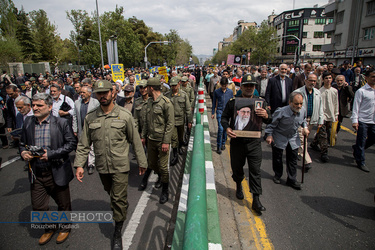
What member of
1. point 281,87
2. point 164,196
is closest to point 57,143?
point 164,196

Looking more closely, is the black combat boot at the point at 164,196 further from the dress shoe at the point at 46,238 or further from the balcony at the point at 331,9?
the balcony at the point at 331,9

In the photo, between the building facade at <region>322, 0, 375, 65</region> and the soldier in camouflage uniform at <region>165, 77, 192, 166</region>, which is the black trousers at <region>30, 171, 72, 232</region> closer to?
the soldier in camouflage uniform at <region>165, 77, 192, 166</region>

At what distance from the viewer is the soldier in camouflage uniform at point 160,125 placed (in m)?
4.08

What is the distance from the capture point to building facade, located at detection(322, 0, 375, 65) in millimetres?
30655

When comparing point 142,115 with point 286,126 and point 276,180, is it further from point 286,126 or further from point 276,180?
point 276,180

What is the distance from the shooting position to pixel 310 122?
5.14 m

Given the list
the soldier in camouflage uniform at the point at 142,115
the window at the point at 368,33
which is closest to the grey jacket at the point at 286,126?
the soldier in camouflage uniform at the point at 142,115

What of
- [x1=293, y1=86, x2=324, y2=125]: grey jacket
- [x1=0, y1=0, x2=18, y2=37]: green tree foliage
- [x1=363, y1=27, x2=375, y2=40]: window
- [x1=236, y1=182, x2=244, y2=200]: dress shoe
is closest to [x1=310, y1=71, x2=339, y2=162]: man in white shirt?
[x1=293, y1=86, x2=324, y2=125]: grey jacket

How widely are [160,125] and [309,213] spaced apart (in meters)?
2.81

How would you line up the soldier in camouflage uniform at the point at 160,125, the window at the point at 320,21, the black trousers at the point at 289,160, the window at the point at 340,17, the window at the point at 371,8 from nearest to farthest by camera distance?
the soldier in camouflage uniform at the point at 160,125
the black trousers at the point at 289,160
the window at the point at 371,8
the window at the point at 340,17
the window at the point at 320,21

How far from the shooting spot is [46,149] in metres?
3.09

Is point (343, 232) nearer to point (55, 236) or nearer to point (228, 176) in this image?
point (228, 176)

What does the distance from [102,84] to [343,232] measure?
3.83m

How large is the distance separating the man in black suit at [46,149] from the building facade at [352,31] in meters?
32.2
